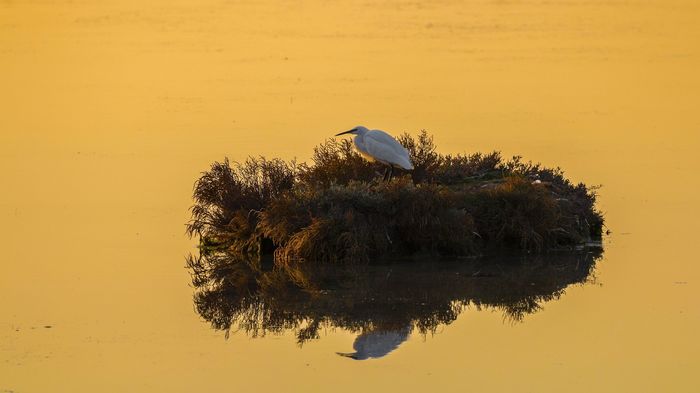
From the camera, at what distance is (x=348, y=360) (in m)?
12.1

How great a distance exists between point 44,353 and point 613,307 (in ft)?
17.4

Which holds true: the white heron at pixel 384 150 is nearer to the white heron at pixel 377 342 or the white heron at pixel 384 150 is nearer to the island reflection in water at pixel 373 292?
the island reflection in water at pixel 373 292

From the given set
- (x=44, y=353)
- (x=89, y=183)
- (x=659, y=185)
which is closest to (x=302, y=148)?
(x=89, y=183)

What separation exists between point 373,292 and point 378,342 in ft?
6.68

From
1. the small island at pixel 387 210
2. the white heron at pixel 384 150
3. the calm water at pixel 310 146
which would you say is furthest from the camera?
the white heron at pixel 384 150

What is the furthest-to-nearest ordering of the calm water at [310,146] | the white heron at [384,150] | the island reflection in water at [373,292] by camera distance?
1. the white heron at [384,150]
2. the island reflection in water at [373,292]
3. the calm water at [310,146]

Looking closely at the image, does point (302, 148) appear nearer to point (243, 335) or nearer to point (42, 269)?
point (42, 269)

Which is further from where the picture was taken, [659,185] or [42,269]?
[659,185]

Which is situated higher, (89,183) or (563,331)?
(89,183)

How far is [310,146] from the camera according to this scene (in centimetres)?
2295

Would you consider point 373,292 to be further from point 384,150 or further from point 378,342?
point 384,150

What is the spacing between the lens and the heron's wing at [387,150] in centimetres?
1758

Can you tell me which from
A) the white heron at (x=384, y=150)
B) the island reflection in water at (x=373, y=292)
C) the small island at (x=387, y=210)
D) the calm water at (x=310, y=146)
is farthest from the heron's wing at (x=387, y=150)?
the calm water at (x=310, y=146)

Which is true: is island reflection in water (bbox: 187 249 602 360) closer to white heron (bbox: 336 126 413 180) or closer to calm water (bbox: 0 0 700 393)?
calm water (bbox: 0 0 700 393)
